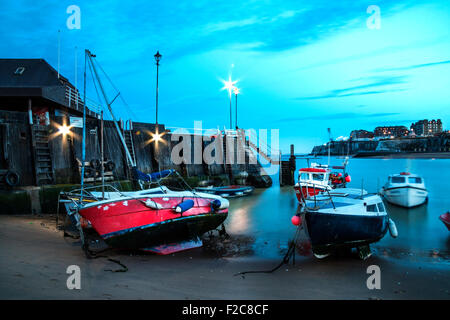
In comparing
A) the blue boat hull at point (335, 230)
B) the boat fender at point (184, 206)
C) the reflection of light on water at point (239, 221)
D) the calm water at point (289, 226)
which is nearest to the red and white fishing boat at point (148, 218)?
the boat fender at point (184, 206)

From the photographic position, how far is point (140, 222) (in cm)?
1123

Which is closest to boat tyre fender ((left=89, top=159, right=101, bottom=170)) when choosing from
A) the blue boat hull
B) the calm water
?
the calm water

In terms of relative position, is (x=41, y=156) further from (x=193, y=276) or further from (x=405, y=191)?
(x=405, y=191)

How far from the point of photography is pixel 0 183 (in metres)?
16.3

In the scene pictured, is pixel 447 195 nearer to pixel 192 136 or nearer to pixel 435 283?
pixel 192 136

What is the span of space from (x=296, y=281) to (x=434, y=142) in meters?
229

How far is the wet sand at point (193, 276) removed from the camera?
23.6ft

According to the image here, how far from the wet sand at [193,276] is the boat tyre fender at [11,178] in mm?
4795

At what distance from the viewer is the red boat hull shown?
35.5 feet

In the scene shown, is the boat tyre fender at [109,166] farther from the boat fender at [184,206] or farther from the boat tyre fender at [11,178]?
the boat fender at [184,206]

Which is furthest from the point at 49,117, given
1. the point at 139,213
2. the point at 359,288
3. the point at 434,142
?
the point at 434,142

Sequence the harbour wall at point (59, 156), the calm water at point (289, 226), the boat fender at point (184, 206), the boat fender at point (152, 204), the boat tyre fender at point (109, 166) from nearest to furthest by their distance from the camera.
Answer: the boat fender at point (152, 204) → the boat fender at point (184, 206) → the calm water at point (289, 226) → the harbour wall at point (59, 156) → the boat tyre fender at point (109, 166)

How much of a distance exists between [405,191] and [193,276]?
66.8 ft

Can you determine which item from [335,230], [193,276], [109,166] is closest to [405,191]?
[335,230]
